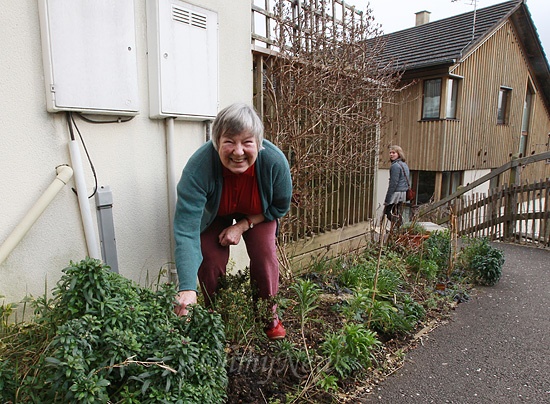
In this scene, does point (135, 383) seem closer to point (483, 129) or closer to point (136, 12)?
point (136, 12)

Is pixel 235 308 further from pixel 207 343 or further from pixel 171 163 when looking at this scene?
pixel 171 163

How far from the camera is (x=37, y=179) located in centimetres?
221

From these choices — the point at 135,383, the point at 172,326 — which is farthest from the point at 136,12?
the point at 135,383

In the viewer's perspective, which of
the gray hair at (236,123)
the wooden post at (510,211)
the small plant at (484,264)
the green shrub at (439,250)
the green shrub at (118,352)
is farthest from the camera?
the wooden post at (510,211)

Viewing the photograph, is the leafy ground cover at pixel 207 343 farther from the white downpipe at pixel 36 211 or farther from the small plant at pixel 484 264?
the small plant at pixel 484 264

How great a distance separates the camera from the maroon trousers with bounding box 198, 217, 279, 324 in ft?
8.11

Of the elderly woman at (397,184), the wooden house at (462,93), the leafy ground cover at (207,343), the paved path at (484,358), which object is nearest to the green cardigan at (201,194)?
the leafy ground cover at (207,343)

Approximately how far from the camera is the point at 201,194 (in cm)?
222

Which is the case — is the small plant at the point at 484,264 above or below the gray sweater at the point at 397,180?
below

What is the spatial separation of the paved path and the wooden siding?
26.1 feet

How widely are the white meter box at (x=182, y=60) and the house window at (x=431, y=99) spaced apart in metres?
10.8

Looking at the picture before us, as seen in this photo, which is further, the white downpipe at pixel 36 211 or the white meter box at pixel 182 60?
the white meter box at pixel 182 60

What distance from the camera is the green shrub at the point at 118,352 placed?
4.54 ft

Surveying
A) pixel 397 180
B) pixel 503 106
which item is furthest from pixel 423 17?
pixel 397 180
